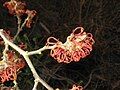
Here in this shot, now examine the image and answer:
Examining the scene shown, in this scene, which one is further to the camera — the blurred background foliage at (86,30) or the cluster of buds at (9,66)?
the blurred background foliage at (86,30)

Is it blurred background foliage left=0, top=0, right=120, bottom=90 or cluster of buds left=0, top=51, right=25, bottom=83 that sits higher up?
cluster of buds left=0, top=51, right=25, bottom=83

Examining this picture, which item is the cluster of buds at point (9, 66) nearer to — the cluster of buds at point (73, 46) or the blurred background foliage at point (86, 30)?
the cluster of buds at point (73, 46)

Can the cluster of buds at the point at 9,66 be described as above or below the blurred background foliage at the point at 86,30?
above

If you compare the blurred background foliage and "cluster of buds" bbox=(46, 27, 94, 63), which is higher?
"cluster of buds" bbox=(46, 27, 94, 63)

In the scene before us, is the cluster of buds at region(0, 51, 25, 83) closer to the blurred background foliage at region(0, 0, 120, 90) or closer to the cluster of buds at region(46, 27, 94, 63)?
the cluster of buds at region(46, 27, 94, 63)

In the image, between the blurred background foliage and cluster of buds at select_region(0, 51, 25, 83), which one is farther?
the blurred background foliage

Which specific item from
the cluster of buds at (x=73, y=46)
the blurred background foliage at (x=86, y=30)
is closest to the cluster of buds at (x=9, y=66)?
the cluster of buds at (x=73, y=46)

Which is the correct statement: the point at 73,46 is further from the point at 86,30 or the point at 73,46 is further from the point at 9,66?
the point at 86,30

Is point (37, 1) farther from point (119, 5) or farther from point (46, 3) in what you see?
point (119, 5)

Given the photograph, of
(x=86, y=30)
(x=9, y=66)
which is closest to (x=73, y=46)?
(x=9, y=66)

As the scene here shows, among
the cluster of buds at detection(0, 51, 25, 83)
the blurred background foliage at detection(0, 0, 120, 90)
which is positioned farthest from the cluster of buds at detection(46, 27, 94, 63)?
the blurred background foliage at detection(0, 0, 120, 90)
